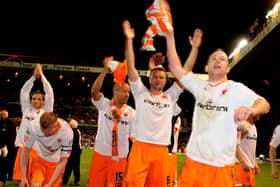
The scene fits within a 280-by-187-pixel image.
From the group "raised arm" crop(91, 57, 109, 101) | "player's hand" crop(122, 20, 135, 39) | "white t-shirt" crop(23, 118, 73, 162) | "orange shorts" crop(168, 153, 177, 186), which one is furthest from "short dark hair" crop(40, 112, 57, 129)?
"orange shorts" crop(168, 153, 177, 186)

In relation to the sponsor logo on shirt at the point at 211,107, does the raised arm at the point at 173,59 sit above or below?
above

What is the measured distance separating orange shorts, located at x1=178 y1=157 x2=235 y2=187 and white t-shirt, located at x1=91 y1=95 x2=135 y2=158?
2416 millimetres

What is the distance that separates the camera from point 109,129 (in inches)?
233

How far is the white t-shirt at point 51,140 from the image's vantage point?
513 centimetres

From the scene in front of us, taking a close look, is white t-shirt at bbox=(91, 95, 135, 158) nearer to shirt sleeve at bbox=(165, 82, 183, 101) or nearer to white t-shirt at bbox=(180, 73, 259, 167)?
shirt sleeve at bbox=(165, 82, 183, 101)

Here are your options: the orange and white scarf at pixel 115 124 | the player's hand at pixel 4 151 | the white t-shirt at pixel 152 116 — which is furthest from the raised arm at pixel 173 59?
the player's hand at pixel 4 151

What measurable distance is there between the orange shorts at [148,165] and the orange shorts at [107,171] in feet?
2.83

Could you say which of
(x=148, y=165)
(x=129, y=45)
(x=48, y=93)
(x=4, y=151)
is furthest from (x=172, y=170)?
(x=4, y=151)

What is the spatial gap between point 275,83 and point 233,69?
4289mm

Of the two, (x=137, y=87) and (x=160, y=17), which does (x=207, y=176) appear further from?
(x=137, y=87)

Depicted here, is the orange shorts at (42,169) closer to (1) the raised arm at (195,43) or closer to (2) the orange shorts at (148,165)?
(2) the orange shorts at (148,165)

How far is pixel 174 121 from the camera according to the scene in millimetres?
10281

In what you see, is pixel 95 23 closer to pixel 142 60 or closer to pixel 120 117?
pixel 142 60

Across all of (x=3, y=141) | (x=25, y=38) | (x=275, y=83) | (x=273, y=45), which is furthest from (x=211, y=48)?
(x=3, y=141)
